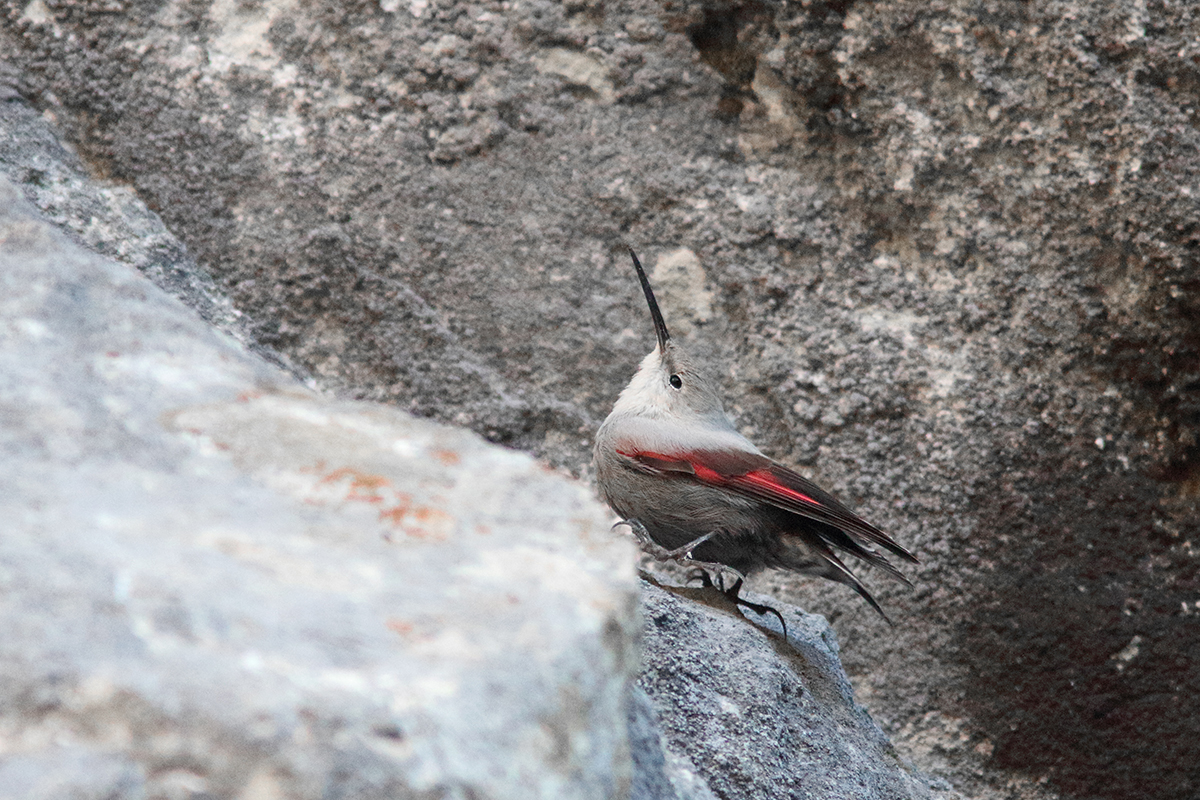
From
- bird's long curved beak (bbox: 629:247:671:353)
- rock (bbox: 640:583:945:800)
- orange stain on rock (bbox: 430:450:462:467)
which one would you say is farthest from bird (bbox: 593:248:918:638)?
orange stain on rock (bbox: 430:450:462:467)

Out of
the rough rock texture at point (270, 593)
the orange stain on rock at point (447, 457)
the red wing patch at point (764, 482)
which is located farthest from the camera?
the red wing patch at point (764, 482)

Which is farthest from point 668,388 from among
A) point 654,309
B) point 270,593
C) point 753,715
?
point 270,593

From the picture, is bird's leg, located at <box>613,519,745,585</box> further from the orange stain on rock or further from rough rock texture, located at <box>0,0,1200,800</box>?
the orange stain on rock

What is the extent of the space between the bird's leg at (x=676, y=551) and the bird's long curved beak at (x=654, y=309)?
423 mm

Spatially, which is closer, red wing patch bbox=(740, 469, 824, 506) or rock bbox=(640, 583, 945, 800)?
rock bbox=(640, 583, 945, 800)

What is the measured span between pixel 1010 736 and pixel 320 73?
2161 millimetres

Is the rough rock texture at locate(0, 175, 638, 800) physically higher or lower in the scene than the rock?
higher

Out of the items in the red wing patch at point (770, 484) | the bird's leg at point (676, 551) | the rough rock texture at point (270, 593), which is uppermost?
the rough rock texture at point (270, 593)

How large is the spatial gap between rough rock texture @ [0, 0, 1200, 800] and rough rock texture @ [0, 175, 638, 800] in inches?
50.5

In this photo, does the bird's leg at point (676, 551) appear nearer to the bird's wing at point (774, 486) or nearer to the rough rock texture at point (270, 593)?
the bird's wing at point (774, 486)

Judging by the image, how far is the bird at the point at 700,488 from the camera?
242 cm

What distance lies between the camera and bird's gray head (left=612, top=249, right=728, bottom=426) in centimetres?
269

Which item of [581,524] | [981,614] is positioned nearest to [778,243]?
[981,614]

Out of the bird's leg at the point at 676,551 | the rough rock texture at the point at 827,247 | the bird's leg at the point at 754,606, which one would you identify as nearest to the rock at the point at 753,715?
the bird's leg at the point at 754,606
